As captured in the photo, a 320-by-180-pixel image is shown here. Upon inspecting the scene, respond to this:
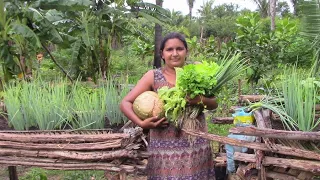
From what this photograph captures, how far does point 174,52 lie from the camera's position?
1.97 meters

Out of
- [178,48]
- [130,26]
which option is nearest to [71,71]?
[130,26]

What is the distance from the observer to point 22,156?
2287 millimetres

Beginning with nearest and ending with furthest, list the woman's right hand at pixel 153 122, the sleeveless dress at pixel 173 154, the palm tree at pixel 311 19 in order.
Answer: the woman's right hand at pixel 153 122, the sleeveless dress at pixel 173 154, the palm tree at pixel 311 19

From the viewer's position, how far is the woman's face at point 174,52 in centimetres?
198

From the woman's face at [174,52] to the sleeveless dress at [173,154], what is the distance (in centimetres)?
11

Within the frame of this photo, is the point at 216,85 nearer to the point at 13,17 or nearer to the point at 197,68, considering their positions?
the point at 197,68

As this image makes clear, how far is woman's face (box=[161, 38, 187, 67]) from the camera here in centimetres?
198

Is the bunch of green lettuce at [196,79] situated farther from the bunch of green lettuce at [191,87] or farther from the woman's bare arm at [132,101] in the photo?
the woman's bare arm at [132,101]

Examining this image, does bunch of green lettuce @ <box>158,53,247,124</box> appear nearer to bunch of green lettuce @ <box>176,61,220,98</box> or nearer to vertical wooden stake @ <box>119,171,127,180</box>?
bunch of green lettuce @ <box>176,61,220,98</box>

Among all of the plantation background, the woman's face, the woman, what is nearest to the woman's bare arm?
the woman

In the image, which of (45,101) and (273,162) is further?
(45,101)

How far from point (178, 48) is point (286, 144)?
763 millimetres

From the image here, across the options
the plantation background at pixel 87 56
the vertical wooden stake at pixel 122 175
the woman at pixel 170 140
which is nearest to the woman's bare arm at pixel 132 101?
the woman at pixel 170 140

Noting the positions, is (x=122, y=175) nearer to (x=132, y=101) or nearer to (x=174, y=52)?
(x=132, y=101)
